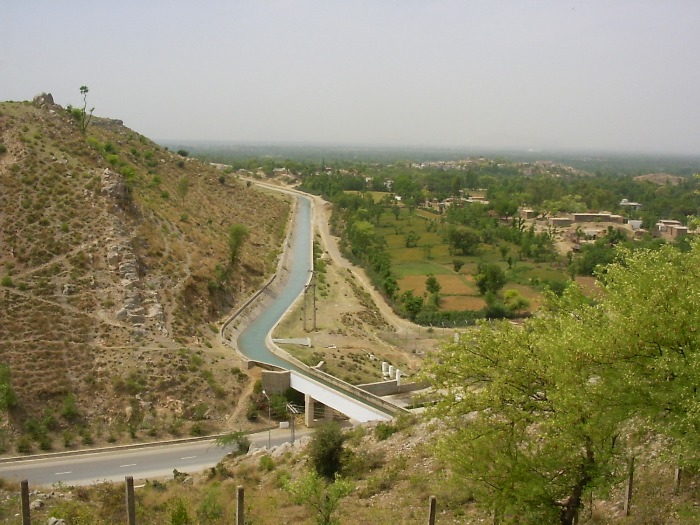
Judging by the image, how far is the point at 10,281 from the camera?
3309 centimetres

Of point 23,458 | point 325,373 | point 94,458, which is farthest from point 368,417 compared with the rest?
point 23,458

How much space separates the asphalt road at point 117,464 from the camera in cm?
2320

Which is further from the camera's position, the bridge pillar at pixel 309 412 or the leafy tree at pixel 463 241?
the leafy tree at pixel 463 241

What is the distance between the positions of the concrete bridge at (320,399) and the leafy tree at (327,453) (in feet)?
20.5

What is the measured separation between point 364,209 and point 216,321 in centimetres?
5826

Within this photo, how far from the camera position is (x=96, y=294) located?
35.1 metres

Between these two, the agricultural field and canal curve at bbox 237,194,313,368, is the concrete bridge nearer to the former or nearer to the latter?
canal curve at bbox 237,194,313,368

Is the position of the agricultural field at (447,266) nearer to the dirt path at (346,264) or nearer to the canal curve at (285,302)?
the dirt path at (346,264)

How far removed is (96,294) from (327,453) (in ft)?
70.0

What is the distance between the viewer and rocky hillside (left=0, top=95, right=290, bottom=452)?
29.2 metres

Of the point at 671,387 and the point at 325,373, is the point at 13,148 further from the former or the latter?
the point at 671,387

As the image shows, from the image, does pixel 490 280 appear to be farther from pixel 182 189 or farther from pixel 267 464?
pixel 267 464

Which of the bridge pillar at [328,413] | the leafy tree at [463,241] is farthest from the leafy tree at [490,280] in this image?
the bridge pillar at [328,413]

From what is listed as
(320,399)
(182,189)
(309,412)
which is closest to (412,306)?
(182,189)
